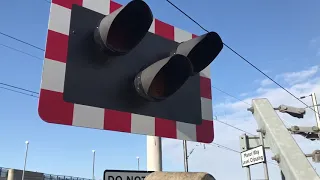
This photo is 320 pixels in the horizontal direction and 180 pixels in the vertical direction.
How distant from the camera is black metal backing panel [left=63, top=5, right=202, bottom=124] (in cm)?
229

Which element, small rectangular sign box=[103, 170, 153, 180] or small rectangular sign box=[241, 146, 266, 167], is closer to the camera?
small rectangular sign box=[103, 170, 153, 180]

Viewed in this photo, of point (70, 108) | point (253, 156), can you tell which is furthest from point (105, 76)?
point (253, 156)

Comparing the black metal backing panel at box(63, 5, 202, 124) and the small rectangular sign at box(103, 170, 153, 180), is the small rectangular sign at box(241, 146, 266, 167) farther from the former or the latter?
the small rectangular sign at box(103, 170, 153, 180)

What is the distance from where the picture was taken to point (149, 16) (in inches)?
88.8

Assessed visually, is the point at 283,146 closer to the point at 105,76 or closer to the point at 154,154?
the point at 154,154

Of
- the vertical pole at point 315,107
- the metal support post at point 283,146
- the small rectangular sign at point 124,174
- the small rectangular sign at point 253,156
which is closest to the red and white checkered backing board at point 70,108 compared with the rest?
the small rectangular sign at point 124,174

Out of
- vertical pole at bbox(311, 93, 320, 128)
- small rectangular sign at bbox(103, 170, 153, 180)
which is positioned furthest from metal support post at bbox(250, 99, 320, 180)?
vertical pole at bbox(311, 93, 320, 128)

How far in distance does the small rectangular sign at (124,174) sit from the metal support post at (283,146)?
3.59 meters

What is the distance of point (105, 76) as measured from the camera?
2424 mm

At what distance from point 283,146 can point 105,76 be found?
167 inches

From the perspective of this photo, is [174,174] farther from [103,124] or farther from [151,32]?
[151,32]

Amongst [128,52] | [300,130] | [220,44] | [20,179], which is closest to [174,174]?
[128,52]

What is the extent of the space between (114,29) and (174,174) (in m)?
1.02

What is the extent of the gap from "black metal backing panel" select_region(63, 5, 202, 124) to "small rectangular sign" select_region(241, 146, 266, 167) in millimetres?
3931
